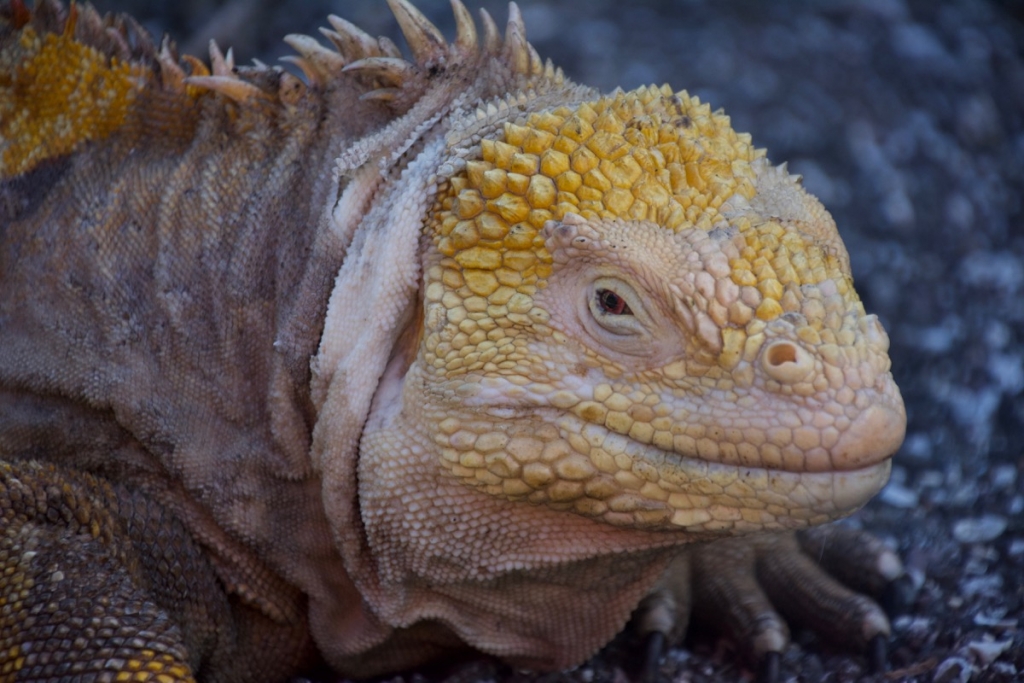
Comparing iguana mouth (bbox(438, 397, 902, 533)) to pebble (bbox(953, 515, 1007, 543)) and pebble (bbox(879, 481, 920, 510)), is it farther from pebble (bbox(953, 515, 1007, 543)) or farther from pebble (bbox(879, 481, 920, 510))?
pebble (bbox(879, 481, 920, 510))

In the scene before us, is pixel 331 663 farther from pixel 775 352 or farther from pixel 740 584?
pixel 775 352

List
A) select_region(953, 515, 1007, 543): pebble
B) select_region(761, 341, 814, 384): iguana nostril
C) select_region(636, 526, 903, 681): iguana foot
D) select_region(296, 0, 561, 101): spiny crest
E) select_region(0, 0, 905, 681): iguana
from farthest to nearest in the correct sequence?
select_region(953, 515, 1007, 543): pebble → select_region(636, 526, 903, 681): iguana foot → select_region(296, 0, 561, 101): spiny crest → select_region(0, 0, 905, 681): iguana → select_region(761, 341, 814, 384): iguana nostril

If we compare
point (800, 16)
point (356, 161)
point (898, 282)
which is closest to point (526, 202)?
point (356, 161)

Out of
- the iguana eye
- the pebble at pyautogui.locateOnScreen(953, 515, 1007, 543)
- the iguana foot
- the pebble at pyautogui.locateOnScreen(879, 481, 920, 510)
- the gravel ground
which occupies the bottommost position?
the iguana foot

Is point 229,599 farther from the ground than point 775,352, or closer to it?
closer to it

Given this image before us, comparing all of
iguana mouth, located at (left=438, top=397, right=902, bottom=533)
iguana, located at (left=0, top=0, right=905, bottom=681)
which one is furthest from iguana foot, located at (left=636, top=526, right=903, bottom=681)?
iguana mouth, located at (left=438, top=397, right=902, bottom=533)

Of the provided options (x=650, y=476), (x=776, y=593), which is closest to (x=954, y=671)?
(x=776, y=593)
